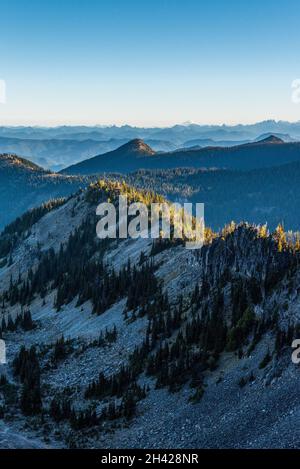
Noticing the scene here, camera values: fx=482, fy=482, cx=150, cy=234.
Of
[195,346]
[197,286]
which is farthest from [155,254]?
[195,346]

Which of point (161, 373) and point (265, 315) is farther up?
point (265, 315)

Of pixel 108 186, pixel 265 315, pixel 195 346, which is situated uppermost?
pixel 108 186

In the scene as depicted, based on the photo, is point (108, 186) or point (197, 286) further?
point (108, 186)

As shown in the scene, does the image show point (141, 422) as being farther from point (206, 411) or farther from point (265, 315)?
point (265, 315)

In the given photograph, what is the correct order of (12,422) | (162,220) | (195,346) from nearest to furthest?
(12,422)
(195,346)
(162,220)

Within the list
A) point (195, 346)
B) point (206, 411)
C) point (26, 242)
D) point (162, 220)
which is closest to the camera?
point (206, 411)

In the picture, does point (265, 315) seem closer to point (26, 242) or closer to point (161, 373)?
point (161, 373)

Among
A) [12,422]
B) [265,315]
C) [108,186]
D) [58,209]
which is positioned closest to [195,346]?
[265,315]
